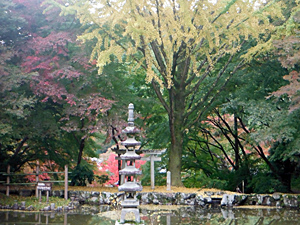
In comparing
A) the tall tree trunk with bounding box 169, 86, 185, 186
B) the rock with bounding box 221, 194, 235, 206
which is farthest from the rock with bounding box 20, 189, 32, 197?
the rock with bounding box 221, 194, 235, 206

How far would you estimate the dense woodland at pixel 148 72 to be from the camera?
11.4m

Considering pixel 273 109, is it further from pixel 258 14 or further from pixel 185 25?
pixel 185 25

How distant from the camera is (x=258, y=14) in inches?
447

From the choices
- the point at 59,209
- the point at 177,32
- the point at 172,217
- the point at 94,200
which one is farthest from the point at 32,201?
the point at 177,32

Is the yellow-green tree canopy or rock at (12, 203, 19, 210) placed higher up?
the yellow-green tree canopy

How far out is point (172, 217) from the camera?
33.3 feet

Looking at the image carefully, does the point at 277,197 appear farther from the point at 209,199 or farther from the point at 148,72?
the point at 148,72

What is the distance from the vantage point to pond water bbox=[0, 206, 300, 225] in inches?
369

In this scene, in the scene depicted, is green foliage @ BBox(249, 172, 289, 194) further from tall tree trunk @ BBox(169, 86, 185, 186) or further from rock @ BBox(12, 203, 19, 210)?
rock @ BBox(12, 203, 19, 210)

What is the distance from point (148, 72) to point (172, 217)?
14.2ft

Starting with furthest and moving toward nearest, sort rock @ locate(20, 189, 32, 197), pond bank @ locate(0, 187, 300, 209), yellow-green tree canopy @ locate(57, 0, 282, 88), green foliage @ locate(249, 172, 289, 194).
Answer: green foliage @ locate(249, 172, 289, 194) → rock @ locate(20, 189, 32, 197) → pond bank @ locate(0, 187, 300, 209) → yellow-green tree canopy @ locate(57, 0, 282, 88)

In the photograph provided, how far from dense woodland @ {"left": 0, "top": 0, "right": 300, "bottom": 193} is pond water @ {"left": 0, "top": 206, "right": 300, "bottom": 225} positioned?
2.07 m

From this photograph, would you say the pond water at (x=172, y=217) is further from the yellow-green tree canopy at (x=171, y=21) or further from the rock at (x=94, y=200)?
the yellow-green tree canopy at (x=171, y=21)

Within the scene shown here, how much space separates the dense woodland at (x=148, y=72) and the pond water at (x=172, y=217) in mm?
2075
